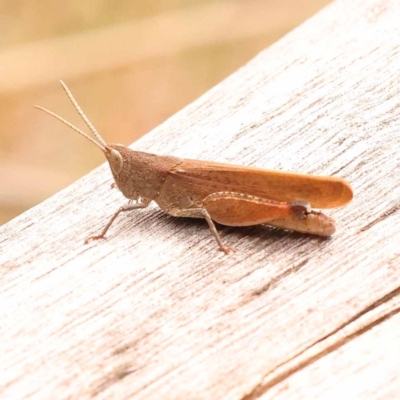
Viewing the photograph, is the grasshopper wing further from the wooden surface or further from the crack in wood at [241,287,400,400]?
the crack in wood at [241,287,400,400]

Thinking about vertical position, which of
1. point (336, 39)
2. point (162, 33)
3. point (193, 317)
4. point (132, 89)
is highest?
point (162, 33)

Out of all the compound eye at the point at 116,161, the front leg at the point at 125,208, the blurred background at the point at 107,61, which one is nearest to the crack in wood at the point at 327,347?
the front leg at the point at 125,208

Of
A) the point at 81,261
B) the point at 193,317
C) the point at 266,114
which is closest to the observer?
the point at 193,317

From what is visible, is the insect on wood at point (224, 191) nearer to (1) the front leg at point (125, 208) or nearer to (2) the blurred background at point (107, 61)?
(1) the front leg at point (125, 208)

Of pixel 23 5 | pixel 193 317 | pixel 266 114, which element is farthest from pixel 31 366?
pixel 23 5

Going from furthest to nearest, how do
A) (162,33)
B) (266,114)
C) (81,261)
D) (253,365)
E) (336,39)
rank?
(162,33)
(336,39)
(266,114)
(81,261)
(253,365)

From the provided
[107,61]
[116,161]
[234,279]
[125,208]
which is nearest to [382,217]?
[234,279]

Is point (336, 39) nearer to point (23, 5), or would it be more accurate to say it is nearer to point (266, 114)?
point (266, 114)
